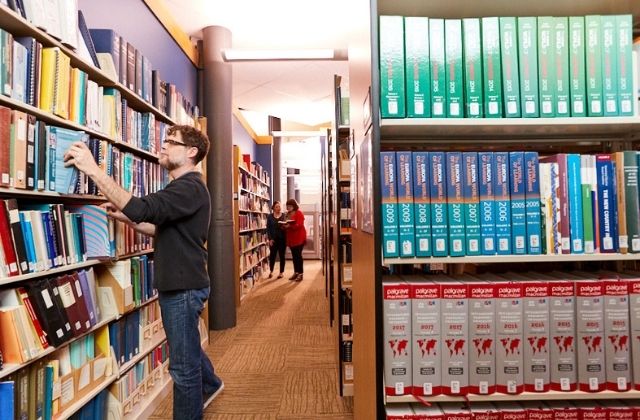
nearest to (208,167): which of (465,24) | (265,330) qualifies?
(265,330)

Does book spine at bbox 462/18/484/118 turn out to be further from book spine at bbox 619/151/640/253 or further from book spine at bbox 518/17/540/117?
book spine at bbox 619/151/640/253

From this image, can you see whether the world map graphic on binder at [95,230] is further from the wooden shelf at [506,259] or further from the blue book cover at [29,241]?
the wooden shelf at [506,259]

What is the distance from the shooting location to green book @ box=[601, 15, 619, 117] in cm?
121

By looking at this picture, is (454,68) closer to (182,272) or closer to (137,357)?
(182,272)

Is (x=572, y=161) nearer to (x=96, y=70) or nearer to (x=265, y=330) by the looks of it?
(x=96, y=70)

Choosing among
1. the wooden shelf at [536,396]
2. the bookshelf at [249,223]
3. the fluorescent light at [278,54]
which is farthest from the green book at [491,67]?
the bookshelf at [249,223]

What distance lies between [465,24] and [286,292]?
5.59 meters

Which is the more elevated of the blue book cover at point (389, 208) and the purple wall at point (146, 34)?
the purple wall at point (146, 34)

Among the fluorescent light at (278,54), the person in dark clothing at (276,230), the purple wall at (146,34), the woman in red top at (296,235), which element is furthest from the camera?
the person in dark clothing at (276,230)

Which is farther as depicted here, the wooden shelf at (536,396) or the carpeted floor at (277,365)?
the carpeted floor at (277,365)

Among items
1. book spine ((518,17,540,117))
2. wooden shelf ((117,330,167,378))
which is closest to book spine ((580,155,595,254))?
book spine ((518,17,540,117))

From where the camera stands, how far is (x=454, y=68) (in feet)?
3.88

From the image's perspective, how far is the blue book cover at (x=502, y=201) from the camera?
3.92ft

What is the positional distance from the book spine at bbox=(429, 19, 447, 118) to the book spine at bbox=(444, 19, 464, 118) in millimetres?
15
